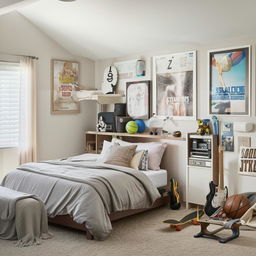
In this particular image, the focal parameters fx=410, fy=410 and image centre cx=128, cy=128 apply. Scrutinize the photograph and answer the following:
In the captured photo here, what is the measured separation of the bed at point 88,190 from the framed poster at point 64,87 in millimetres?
1451

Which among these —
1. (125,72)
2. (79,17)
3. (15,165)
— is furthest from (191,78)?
(15,165)

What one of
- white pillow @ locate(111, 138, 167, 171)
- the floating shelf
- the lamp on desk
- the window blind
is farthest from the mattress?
the window blind

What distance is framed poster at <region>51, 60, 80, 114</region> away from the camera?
670 cm

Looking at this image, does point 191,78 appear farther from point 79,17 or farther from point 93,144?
point 93,144

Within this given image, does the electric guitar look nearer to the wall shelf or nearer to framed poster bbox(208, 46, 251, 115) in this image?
framed poster bbox(208, 46, 251, 115)

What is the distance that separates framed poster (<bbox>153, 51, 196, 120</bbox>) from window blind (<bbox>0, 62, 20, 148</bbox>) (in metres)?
2.10

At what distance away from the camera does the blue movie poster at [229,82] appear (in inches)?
205

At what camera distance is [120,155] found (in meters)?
5.64

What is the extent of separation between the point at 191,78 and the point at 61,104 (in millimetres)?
2264

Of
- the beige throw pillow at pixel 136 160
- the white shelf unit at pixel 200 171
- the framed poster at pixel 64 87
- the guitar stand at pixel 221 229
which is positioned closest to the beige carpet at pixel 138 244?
the guitar stand at pixel 221 229

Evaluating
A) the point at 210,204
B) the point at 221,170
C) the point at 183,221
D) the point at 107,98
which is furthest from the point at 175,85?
the point at 183,221

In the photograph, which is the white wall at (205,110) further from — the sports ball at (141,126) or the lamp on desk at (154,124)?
the sports ball at (141,126)

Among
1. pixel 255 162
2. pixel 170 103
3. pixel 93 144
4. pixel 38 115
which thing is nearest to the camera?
pixel 255 162

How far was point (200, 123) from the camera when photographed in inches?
219
